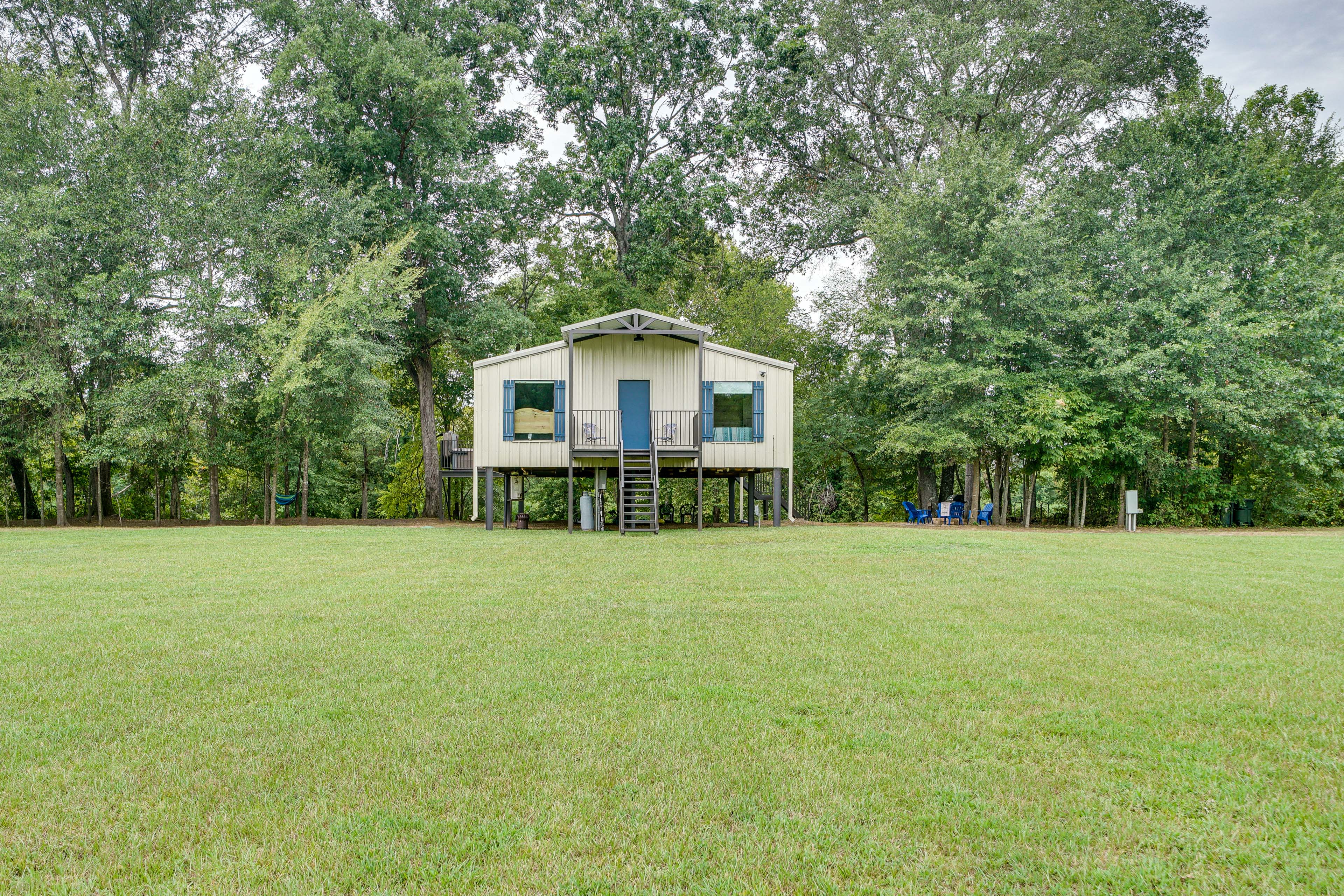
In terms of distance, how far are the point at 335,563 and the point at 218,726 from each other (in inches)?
235

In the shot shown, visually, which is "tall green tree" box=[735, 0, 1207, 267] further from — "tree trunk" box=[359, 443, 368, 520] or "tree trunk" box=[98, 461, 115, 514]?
"tree trunk" box=[98, 461, 115, 514]

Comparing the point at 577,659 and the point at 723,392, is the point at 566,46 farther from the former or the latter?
the point at 577,659

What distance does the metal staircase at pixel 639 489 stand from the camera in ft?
47.2

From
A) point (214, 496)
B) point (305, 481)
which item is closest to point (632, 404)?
point (305, 481)

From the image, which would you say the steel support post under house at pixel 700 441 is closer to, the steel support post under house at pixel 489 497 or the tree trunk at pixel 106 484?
the steel support post under house at pixel 489 497

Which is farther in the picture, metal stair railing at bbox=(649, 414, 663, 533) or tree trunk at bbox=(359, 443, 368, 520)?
tree trunk at bbox=(359, 443, 368, 520)

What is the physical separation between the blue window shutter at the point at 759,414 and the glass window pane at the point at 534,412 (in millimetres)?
4419

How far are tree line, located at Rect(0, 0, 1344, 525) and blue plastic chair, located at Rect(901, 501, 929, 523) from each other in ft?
4.89

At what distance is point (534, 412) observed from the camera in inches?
658

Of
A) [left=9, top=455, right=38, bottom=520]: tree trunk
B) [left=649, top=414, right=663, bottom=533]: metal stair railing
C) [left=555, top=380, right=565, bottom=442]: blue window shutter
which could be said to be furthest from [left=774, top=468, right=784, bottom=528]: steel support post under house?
[left=9, top=455, right=38, bottom=520]: tree trunk

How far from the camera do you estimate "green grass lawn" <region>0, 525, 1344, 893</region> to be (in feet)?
6.86

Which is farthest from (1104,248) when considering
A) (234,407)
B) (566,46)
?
(234,407)

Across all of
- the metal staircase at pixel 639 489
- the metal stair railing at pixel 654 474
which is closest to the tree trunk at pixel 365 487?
the metal staircase at pixel 639 489

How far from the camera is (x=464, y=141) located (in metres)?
20.5
